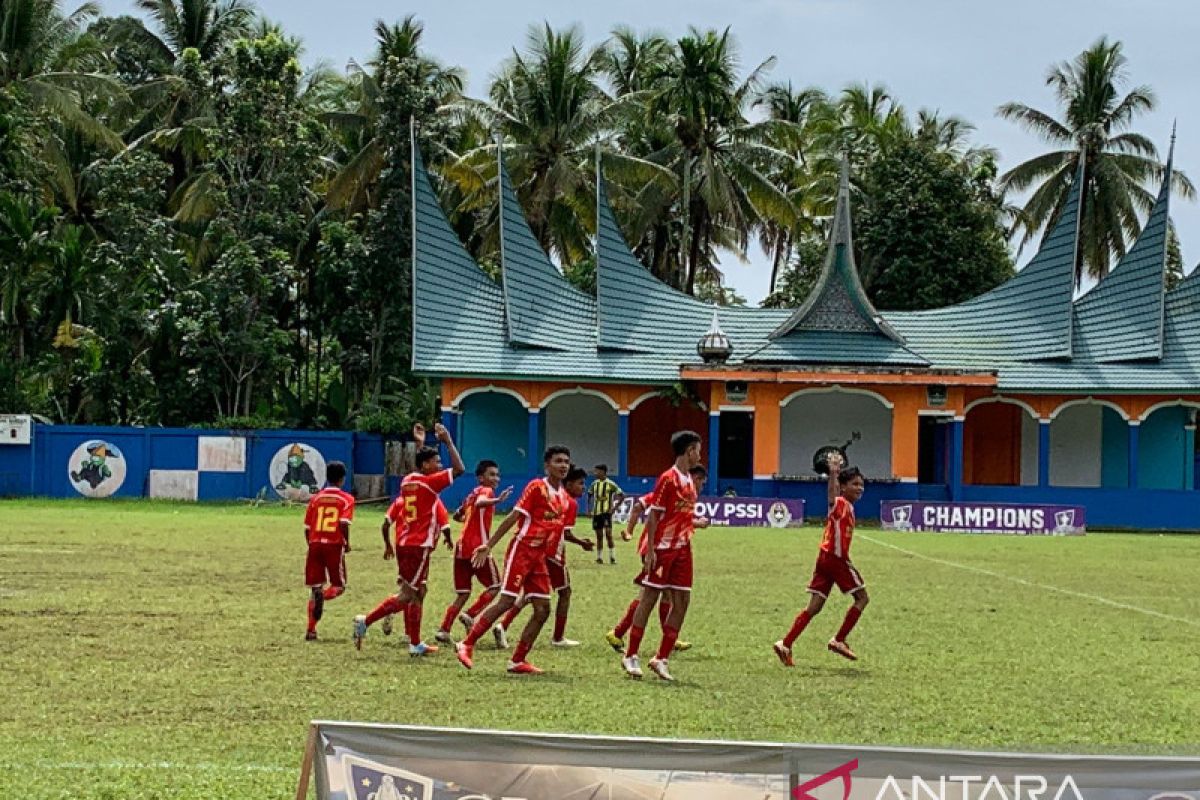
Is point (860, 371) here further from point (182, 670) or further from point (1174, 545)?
point (182, 670)

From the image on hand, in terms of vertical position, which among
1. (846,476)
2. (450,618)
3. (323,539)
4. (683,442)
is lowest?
(450,618)

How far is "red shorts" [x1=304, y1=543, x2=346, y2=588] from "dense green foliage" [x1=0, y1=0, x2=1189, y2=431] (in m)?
25.1

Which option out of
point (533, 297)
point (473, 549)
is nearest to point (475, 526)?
point (473, 549)

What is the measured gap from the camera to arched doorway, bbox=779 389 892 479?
37.2 meters

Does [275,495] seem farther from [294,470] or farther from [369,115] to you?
[369,115]

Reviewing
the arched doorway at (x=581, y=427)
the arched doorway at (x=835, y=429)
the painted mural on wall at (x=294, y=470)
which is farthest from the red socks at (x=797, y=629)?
the arched doorway at (x=581, y=427)

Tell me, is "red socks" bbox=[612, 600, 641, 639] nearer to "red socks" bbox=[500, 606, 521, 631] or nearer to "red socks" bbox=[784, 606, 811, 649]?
"red socks" bbox=[500, 606, 521, 631]

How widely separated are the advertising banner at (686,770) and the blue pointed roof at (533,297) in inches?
1212

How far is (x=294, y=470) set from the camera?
36156 millimetres

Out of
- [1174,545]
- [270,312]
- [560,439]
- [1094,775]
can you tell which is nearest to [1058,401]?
[1174,545]

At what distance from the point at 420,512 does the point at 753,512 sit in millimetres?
20349

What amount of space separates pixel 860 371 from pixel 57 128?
2435 centimetres

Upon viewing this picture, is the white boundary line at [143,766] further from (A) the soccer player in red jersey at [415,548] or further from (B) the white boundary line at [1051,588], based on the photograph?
(B) the white boundary line at [1051,588]

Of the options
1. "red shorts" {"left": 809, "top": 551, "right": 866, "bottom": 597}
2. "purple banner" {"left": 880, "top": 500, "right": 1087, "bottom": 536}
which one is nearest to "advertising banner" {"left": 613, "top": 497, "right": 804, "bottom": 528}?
"purple banner" {"left": 880, "top": 500, "right": 1087, "bottom": 536}
